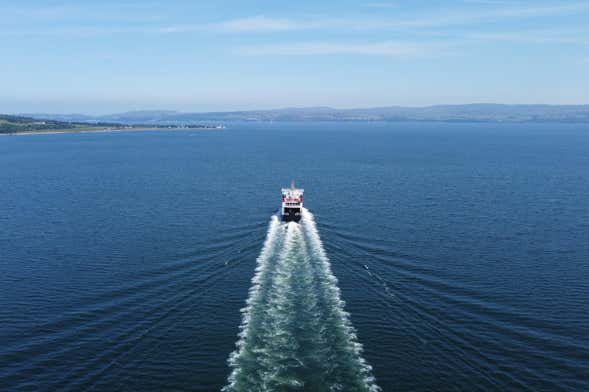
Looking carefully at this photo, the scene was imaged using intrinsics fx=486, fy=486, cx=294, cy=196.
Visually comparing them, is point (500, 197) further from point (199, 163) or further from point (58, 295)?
point (199, 163)

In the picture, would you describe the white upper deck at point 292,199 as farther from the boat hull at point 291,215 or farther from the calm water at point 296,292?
the calm water at point 296,292

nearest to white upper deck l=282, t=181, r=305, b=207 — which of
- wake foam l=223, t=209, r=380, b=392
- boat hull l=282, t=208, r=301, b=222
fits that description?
boat hull l=282, t=208, r=301, b=222

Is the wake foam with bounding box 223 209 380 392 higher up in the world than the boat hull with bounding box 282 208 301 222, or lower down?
lower down

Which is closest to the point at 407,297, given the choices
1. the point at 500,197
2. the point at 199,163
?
the point at 500,197

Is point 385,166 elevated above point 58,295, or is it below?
above

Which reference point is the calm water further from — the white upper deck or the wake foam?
the white upper deck

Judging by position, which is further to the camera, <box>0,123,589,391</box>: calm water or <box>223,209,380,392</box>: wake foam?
<box>0,123,589,391</box>: calm water
